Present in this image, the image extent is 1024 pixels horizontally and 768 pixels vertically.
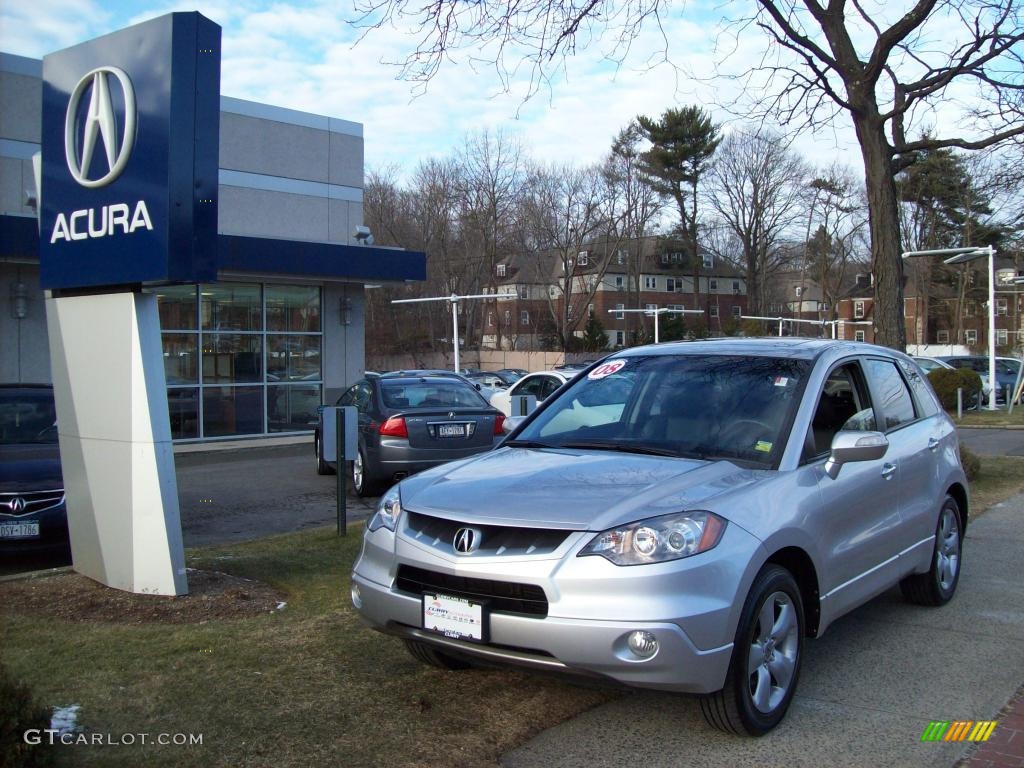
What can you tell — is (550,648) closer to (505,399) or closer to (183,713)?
(183,713)

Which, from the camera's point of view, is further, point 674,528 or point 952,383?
point 952,383

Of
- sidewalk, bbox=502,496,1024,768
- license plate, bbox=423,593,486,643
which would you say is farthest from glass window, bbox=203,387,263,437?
license plate, bbox=423,593,486,643

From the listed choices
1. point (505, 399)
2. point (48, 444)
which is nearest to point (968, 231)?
point (505, 399)

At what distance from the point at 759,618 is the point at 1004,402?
33438 millimetres

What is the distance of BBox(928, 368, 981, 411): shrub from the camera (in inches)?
1042

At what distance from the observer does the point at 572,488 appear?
4.20m

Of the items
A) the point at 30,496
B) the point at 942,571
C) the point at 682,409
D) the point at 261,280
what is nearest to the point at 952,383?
the point at 261,280

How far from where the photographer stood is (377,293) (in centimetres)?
6825

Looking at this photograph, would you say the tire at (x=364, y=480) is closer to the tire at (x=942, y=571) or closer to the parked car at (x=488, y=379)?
the tire at (x=942, y=571)

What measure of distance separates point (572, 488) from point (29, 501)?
5182mm

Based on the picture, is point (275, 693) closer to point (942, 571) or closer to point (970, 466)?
point (942, 571)

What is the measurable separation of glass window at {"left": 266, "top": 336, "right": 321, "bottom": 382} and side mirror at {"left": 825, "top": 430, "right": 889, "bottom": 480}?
53.8 ft

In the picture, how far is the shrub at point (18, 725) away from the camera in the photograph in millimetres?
3051

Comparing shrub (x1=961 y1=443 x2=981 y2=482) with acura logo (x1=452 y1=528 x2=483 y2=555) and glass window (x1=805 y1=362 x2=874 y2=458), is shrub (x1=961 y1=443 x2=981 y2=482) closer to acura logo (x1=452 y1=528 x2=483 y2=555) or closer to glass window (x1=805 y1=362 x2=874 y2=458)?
glass window (x1=805 y1=362 x2=874 y2=458)
